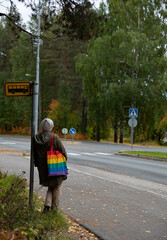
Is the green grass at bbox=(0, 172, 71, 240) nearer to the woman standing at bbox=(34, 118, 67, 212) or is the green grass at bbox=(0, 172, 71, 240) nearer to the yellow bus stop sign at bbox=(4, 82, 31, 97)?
the woman standing at bbox=(34, 118, 67, 212)

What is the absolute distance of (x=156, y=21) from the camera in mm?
33781

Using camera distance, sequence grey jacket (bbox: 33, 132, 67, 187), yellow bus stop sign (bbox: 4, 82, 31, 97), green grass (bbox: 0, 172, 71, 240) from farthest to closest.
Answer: grey jacket (bbox: 33, 132, 67, 187) < yellow bus stop sign (bbox: 4, 82, 31, 97) < green grass (bbox: 0, 172, 71, 240)

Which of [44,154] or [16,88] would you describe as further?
[44,154]

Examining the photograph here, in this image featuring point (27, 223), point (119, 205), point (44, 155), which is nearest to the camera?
point (27, 223)

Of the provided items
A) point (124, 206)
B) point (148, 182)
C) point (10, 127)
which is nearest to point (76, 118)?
point (10, 127)

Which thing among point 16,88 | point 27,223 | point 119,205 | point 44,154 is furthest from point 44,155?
point 119,205

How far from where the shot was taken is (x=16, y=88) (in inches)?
210

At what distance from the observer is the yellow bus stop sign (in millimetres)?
5309

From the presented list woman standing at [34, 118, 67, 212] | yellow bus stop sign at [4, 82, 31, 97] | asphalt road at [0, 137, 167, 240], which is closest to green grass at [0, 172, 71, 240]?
woman standing at [34, 118, 67, 212]

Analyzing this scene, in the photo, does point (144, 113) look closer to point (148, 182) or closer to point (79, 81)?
point (79, 81)

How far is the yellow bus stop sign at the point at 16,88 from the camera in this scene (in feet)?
17.4

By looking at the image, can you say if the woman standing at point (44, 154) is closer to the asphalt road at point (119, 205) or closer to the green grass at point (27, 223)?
the green grass at point (27, 223)

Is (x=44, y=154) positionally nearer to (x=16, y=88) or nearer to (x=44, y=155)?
(x=44, y=155)

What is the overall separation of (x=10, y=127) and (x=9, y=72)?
1049 cm
